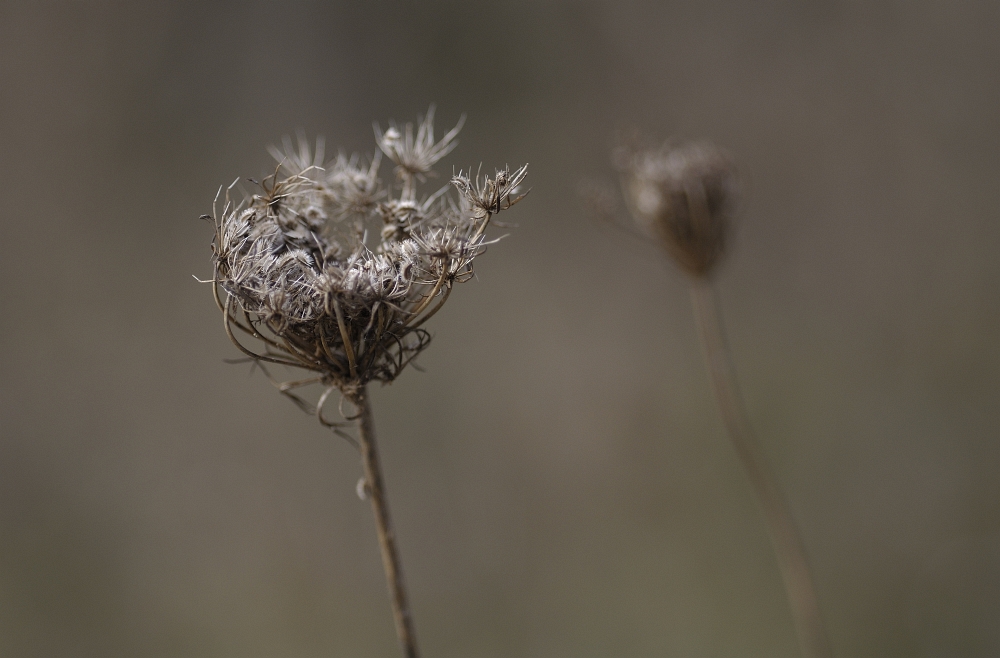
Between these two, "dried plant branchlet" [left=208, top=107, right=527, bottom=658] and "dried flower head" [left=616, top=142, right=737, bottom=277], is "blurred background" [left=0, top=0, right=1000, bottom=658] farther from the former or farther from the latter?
"dried plant branchlet" [left=208, top=107, right=527, bottom=658]

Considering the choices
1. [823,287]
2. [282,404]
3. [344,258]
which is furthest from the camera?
[282,404]

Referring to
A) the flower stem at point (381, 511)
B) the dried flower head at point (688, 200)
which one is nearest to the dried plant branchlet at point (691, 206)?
the dried flower head at point (688, 200)

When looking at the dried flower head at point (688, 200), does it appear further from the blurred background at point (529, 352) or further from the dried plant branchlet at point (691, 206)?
the blurred background at point (529, 352)

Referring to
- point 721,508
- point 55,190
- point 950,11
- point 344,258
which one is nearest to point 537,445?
point 721,508

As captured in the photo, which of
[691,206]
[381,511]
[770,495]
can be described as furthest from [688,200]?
[770,495]

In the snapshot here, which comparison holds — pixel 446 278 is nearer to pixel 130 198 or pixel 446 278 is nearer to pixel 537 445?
pixel 537 445

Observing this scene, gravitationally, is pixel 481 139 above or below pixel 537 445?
above

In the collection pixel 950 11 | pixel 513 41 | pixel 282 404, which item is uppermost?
pixel 513 41
